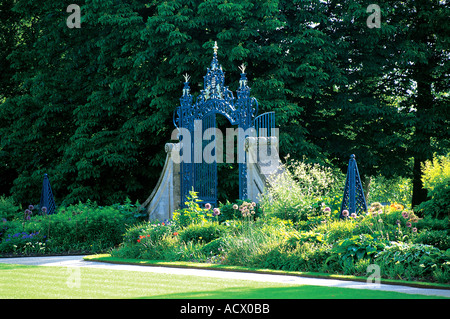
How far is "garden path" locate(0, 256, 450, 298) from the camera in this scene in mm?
6773

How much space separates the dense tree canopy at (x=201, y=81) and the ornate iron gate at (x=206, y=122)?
194cm

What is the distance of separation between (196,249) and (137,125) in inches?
288

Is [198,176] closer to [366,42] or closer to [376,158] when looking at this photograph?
[376,158]

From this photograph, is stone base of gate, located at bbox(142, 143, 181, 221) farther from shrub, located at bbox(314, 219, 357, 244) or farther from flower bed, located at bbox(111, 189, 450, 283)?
shrub, located at bbox(314, 219, 357, 244)

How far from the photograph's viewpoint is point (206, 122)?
14297 millimetres

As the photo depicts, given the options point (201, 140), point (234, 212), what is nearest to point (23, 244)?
point (234, 212)

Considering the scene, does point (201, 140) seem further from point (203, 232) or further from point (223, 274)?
point (223, 274)

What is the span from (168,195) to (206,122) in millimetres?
2029

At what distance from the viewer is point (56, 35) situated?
1892cm

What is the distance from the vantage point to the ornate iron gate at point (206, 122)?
1355 centimetres

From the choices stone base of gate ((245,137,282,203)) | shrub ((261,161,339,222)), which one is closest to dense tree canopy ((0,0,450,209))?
stone base of gate ((245,137,282,203))

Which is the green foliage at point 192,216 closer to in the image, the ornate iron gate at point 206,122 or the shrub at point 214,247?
the shrub at point 214,247
